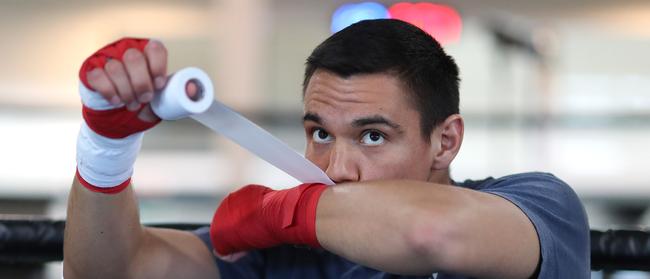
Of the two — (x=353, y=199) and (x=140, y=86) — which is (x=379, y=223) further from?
(x=140, y=86)

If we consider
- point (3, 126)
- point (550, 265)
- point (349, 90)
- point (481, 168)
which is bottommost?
point (481, 168)

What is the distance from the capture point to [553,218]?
1123mm

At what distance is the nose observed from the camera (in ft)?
3.96

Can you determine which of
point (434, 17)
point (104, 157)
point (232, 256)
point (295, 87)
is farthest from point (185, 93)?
point (295, 87)

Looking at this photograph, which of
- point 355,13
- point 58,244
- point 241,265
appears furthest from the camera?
point 355,13

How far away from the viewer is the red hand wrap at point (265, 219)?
40.8 inches

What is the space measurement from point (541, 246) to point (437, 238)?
187 mm

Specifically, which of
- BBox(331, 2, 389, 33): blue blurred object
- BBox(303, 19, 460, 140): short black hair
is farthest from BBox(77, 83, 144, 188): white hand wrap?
BBox(331, 2, 389, 33): blue blurred object

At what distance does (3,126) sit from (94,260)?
7123 millimetres

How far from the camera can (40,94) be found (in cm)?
825

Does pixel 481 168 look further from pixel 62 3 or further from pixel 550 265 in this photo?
pixel 550 265

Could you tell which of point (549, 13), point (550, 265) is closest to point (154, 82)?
point (550, 265)

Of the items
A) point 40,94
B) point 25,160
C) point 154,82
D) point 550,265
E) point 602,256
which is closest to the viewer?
point 154,82

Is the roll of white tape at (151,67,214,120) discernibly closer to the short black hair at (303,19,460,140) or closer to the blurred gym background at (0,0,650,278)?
the short black hair at (303,19,460,140)
